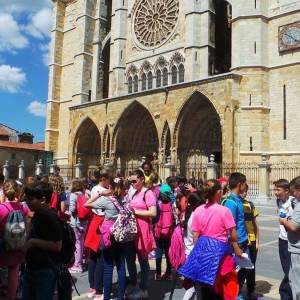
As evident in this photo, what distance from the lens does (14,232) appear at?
3832 millimetres

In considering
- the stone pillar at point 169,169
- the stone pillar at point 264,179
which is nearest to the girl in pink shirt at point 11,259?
the stone pillar at point 264,179

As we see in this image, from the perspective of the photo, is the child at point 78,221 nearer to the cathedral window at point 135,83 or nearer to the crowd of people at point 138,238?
the crowd of people at point 138,238

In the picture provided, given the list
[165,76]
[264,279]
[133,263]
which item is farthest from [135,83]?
[133,263]

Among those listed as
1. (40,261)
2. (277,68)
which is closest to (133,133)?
(277,68)

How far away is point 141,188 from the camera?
4.86 m

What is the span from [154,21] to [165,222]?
21.7 metres

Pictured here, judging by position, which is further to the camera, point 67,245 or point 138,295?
point 138,295

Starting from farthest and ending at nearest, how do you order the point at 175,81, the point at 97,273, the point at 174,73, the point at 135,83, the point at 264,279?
the point at 135,83 → the point at 174,73 → the point at 175,81 → the point at 264,279 → the point at 97,273

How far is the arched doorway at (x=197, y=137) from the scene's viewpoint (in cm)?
2069

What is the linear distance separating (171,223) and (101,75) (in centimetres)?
2429

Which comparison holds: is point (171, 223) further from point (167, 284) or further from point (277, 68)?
point (277, 68)

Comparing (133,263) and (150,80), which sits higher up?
(150,80)

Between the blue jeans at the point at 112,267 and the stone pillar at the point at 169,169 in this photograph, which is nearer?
the blue jeans at the point at 112,267

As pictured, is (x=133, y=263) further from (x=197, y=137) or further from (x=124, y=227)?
(x=197, y=137)
